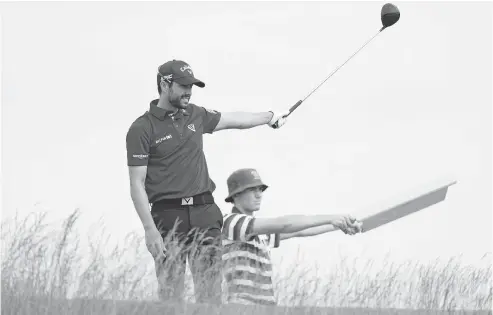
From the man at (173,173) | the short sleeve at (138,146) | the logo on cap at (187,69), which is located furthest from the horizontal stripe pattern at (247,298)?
the logo on cap at (187,69)

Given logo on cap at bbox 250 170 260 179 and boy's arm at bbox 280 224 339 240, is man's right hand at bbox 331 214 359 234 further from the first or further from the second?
boy's arm at bbox 280 224 339 240

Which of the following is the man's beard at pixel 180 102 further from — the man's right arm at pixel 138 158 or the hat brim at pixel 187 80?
the man's right arm at pixel 138 158

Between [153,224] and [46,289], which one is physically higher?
[153,224]

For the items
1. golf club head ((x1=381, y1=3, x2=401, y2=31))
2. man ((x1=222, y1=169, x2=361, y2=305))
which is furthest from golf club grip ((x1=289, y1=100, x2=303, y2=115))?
man ((x1=222, y1=169, x2=361, y2=305))

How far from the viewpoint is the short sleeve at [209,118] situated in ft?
25.5

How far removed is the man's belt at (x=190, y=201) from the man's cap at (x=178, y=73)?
0.74 m

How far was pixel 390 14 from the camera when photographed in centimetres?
898

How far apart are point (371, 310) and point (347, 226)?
3.00 feet

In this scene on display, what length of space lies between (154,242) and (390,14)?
3033 mm

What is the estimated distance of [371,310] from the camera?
7398mm

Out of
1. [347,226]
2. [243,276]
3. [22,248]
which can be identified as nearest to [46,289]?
[22,248]

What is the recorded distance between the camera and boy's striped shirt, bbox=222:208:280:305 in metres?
6.95

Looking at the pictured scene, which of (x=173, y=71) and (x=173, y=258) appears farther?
(x=173, y=71)

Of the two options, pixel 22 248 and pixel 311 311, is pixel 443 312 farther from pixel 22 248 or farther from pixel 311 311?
pixel 22 248
